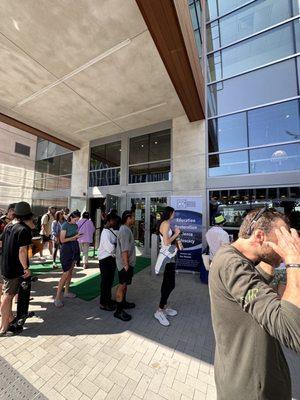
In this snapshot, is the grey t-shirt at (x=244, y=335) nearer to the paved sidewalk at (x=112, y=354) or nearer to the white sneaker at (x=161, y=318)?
the paved sidewalk at (x=112, y=354)

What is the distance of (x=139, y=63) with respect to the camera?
507 centimetres

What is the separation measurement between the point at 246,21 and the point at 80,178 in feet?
30.0

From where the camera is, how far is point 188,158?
24.0 ft

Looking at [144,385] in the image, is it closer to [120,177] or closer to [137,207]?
[137,207]

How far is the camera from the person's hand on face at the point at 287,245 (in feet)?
2.87

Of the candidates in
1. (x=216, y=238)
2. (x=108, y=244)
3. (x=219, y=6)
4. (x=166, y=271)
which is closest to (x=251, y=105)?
(x=219, y=6)

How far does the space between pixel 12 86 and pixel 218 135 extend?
6537 mm

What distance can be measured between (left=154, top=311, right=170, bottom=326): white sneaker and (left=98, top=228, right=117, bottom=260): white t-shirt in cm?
126

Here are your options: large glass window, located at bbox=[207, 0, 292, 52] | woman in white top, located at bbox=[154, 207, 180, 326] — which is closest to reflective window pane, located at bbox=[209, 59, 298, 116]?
large glass window, located at bbox=[207, 0, 292, 52]

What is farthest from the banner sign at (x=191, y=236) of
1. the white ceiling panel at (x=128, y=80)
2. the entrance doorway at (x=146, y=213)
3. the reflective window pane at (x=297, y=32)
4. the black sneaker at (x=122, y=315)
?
the reflective window pane at (x=297, y=32)

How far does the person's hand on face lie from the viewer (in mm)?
875

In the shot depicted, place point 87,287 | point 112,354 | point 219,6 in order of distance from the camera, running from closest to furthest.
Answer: point 112,354 → point 87,287 → point 219,6

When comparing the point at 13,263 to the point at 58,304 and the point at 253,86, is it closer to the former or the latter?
the point at 58,304

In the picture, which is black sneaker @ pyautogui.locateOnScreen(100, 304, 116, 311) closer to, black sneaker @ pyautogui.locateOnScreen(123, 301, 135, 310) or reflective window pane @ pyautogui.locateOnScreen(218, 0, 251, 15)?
black sneaker @ pyautogui.locateOnScreen(123, 301, 135, 310)
